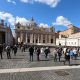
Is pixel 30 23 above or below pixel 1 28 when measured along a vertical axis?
above

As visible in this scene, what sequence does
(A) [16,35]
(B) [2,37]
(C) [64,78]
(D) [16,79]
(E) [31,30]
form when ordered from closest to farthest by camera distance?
(D) [16,79] → (C) [64,78] → (B) [2,37] → (A) [16,35] → (E) [31,30]

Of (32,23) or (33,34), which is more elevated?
(32,23)

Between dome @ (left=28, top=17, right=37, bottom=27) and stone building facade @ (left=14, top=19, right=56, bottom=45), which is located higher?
dome @ (left=28, top=17, right=37, bottom=27)

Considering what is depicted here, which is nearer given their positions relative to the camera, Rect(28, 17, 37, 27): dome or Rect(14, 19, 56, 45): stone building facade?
Rect(14, 19, 56, 45): stone building facade

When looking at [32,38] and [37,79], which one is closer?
[37,79]

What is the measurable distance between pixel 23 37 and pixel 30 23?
2825 cm

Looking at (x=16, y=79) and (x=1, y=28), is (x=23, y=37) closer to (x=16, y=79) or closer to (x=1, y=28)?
(x=1, y=28)

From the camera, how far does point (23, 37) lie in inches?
5226

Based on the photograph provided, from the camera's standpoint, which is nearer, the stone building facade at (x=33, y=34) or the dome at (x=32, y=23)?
the stone building facade at (x=33, y=34)

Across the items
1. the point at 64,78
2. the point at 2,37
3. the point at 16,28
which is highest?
the point at 16,28

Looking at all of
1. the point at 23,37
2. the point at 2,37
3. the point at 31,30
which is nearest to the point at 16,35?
the point at 23,37

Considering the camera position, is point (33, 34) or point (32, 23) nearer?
point (33, 34)

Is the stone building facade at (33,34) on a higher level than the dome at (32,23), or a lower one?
lower

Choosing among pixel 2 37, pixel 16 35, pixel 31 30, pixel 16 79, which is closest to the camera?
pixel 16 79
